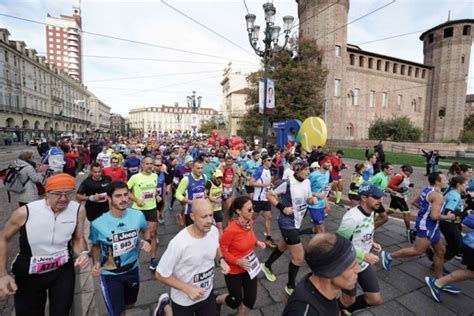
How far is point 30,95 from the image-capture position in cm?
4869

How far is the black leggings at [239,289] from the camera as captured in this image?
2.66 meters

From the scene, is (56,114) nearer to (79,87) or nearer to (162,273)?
(79,87)

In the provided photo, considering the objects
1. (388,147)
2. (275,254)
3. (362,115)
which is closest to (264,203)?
(275,254)

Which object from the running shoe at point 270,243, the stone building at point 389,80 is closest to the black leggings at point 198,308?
the running shoe at point 270,243

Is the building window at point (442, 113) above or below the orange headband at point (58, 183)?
above

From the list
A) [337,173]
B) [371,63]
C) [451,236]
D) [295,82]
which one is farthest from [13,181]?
[371,63]

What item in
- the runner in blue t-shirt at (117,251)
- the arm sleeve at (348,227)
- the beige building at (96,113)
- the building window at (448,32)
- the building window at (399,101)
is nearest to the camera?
the runner in blue t-shirt at (117,251)

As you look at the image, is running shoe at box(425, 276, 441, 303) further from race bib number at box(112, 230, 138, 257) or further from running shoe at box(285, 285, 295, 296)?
race bib number at box(112, 230, 138, 257)

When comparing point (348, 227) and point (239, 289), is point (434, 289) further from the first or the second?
point (239, 289)

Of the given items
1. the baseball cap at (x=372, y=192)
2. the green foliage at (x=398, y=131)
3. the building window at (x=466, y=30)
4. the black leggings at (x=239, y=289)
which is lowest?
the black leggings at (x=239, y=289)

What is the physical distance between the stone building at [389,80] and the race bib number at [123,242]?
36198 millimetres

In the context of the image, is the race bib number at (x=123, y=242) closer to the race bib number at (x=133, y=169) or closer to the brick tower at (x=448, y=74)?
the race bib number at (x=133, y=169)

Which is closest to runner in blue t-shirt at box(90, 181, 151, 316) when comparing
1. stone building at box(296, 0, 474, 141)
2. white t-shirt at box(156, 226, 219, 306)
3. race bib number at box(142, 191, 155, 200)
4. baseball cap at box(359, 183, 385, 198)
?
white t-shirt at box(156, 226, 219, 306)

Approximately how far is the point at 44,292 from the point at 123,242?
80 centimetres
